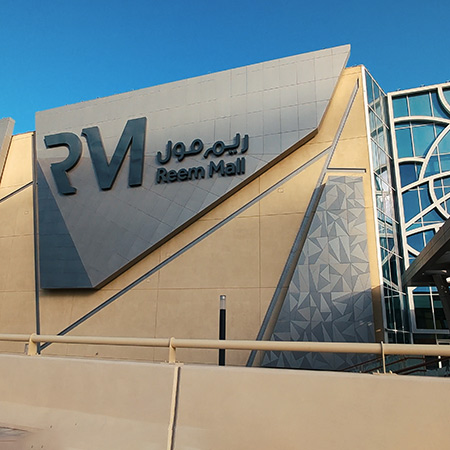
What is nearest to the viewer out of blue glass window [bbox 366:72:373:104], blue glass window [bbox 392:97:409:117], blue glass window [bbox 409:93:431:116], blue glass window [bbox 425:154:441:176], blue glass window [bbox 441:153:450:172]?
blue glass window [bbox 366:72:373:104]

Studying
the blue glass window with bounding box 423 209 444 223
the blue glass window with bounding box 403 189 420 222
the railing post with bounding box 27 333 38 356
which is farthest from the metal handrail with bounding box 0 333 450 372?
the blue glass window with bounding box 423 209 444 223

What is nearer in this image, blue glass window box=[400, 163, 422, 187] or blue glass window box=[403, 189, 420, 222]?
blue glass window box=[403, 189, 420, 222]

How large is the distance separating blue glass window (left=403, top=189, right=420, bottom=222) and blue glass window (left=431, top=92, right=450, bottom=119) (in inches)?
174

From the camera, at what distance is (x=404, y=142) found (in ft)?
69.3

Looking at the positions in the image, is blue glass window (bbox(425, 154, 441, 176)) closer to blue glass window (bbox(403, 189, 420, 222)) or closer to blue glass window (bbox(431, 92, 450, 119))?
blue glass window (bbox(403, 189, 420, 222))

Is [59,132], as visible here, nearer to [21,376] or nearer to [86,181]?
[86,181]

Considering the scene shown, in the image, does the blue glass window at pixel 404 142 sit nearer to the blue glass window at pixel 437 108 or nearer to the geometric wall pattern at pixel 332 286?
the blue glass window at pixel 437 108

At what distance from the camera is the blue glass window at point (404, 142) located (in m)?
20.9

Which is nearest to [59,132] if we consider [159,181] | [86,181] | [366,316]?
[86,181]

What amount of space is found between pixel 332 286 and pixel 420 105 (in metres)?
13.2

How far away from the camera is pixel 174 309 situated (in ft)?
54.3

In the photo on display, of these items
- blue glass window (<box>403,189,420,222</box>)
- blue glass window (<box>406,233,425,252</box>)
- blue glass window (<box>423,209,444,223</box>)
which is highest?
blue glass window (<box>403,189,420,222</box>)

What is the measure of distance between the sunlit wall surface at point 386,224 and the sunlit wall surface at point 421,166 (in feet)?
2.77

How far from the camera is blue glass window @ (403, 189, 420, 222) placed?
20.2 m
